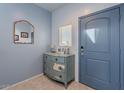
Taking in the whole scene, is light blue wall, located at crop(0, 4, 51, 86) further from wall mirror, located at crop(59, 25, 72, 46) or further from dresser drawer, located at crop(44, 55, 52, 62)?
wall mirror, located at crop(59, 25, 72, 46)

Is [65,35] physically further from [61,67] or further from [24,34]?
[24,34]

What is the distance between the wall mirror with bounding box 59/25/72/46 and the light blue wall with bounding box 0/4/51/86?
0.53m

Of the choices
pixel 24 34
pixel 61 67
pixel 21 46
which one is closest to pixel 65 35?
pixel 61 67

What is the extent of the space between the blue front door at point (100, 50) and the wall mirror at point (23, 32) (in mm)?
1417

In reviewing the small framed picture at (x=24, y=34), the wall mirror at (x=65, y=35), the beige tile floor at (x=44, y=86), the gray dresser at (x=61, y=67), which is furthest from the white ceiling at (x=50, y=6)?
the beige tile floor at (x=44, y=86)

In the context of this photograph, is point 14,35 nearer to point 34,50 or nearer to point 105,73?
point 34,50

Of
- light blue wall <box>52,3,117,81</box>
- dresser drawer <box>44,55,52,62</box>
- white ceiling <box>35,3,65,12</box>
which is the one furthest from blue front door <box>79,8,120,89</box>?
white ceiling <box>35,3,65,12</box>

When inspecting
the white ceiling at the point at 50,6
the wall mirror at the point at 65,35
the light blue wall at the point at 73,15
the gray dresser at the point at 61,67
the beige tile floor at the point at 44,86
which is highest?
the white ceiling at the point at 50,6

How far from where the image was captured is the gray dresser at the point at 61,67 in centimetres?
245

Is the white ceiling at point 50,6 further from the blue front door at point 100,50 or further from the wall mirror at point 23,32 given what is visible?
the blue front door at point 100,50

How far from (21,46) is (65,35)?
49.1 inches

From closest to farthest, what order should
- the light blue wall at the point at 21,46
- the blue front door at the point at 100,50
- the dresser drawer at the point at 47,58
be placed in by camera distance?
the blue front door at the point at 100,50
the light blue wall at the point at 21,46
the dresser drawer at the point at 47,58

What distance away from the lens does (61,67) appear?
2516mm

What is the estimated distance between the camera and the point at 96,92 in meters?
2.22
